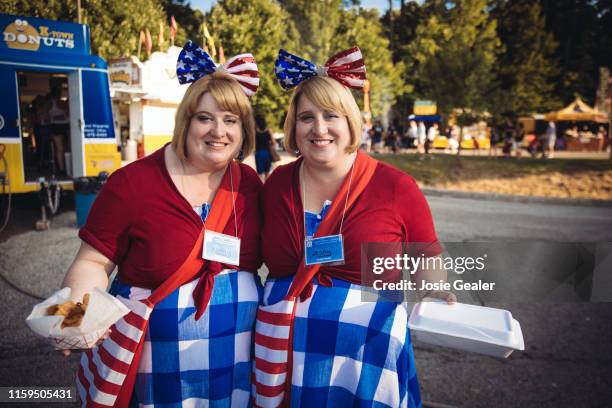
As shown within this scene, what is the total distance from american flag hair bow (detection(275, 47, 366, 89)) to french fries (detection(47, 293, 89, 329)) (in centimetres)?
130

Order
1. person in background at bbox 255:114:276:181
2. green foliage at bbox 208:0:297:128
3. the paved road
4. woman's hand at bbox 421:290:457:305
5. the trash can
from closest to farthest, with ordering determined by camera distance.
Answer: woman's hand at bbox 421:290:457:305 → the paved road → the trash can → person in background at bbox 255:114:276:181 → green foliage at bbox 208:0:297:128

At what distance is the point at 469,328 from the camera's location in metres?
1.65

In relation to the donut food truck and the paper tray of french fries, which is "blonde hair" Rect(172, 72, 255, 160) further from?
the donut food truck

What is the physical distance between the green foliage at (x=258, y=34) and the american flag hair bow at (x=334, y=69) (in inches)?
829

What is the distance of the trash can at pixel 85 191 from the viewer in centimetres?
680

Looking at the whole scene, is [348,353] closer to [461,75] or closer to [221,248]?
[221,248]

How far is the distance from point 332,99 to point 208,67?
586 mm

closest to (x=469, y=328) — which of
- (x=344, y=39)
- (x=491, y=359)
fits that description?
(x=491, y=359)

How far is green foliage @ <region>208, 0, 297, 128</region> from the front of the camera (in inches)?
889

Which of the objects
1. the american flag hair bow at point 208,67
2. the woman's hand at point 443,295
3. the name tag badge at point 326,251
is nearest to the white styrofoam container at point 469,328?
the woman's hand at point 443,295

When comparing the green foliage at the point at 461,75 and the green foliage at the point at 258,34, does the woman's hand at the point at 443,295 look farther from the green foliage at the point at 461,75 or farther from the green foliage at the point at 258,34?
the green foliage at the point at 258,34

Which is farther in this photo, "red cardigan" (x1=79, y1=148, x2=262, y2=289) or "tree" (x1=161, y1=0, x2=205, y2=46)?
"tree" (x1=161, y1=0, x2=205, y2=46)

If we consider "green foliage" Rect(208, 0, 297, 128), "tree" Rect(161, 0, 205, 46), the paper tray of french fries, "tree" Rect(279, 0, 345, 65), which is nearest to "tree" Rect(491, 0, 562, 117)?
"tree" Rect(279, 0, 345, 65)

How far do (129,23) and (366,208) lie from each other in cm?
2072
